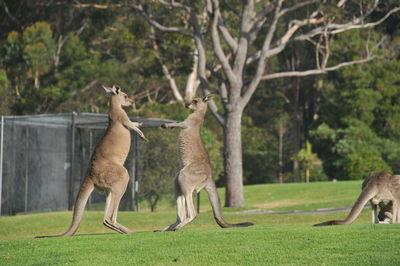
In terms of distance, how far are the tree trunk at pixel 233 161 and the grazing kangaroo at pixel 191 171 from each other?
15591 mm

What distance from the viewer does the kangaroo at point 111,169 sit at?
13672 millimetres

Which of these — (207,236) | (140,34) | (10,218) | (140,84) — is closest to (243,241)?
(207,236)

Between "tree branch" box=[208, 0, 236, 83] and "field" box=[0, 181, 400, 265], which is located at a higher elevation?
"tree branch" box=[208, 0, 236, 83]

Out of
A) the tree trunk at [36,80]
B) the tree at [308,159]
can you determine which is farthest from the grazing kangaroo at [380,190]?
the tree at [308,159]

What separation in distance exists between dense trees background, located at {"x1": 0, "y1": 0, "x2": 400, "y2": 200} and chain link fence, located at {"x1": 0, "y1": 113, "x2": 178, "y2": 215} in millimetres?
10522

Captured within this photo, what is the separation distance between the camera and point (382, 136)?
52.3m

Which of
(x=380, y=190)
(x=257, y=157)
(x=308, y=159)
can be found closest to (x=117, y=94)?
(x=380, y=190)

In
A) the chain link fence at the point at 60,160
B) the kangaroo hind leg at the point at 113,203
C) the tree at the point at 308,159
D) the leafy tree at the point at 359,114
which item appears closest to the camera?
the kangaroo hind leg at the point at 113,203

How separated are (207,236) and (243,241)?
73 cm

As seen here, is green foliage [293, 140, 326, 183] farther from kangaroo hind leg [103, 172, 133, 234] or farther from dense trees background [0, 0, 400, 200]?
kangaroo hind leg [103, 172, 133, 234]

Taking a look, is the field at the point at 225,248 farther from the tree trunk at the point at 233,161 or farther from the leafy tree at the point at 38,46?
the leafy tree at the point at 38,46

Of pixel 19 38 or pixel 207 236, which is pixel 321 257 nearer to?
pixel 207 236

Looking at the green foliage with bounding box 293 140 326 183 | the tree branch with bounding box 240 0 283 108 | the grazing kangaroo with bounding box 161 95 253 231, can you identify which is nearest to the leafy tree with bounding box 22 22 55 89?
the green foliage with bounding box 293 140 326 183

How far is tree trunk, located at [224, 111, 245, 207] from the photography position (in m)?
30.2
